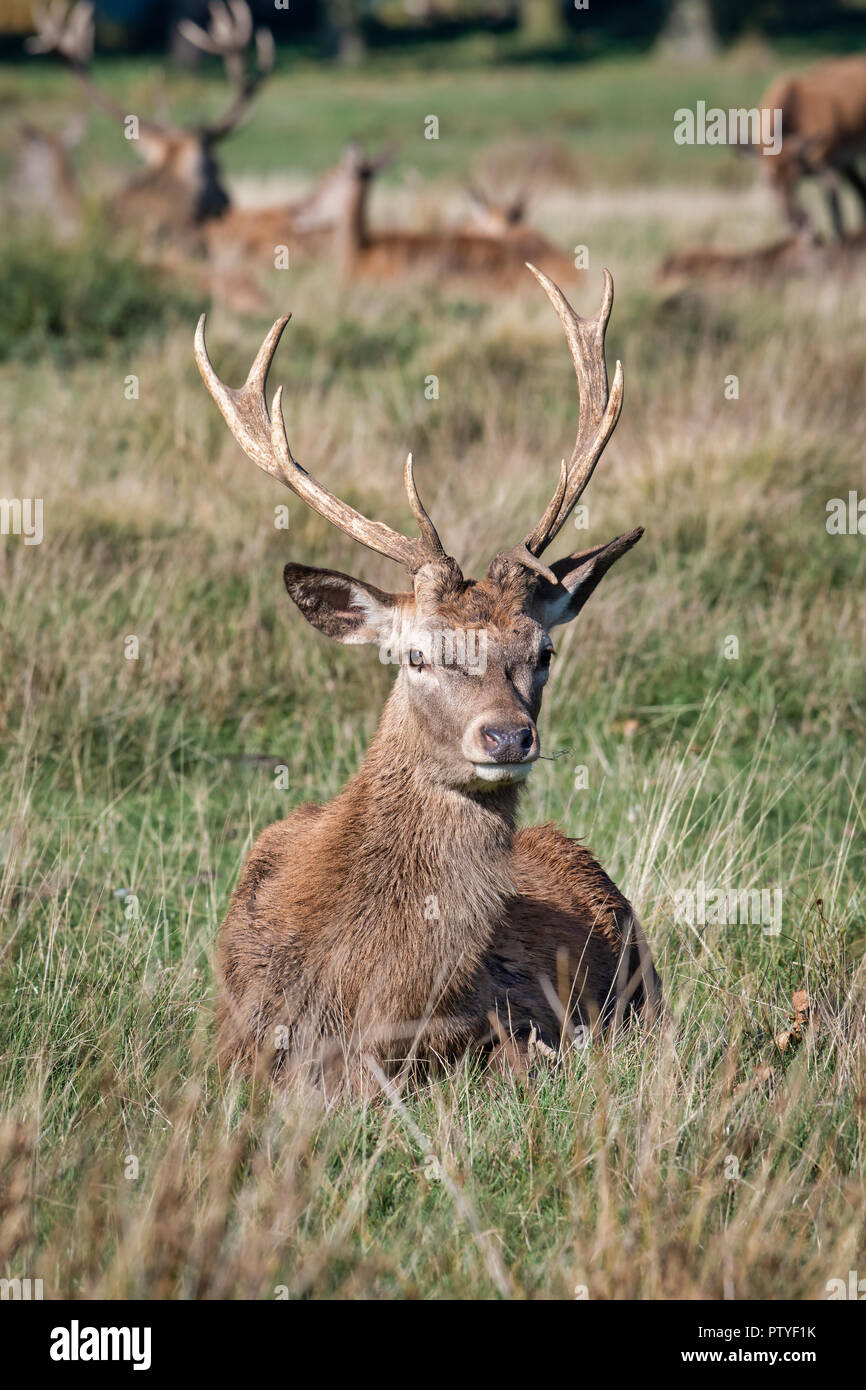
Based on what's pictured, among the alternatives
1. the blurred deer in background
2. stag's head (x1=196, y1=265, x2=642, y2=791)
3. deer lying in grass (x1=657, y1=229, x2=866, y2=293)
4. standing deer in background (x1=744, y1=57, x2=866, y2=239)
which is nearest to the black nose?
stag's head (x1=196, y1=265, x2=642, y2=791)

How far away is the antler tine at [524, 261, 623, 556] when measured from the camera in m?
4.07

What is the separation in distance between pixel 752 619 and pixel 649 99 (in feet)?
115

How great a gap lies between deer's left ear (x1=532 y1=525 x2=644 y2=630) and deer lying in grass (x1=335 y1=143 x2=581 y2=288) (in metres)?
9.36

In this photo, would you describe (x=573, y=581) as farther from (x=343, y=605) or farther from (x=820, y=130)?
(x=820, y=130)

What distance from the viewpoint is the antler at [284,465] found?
3.94 meters

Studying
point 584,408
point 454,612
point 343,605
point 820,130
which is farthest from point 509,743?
point 820,130

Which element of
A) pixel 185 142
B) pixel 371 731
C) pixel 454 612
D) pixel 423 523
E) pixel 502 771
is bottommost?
pixel 371 731

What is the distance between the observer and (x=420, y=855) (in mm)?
3881

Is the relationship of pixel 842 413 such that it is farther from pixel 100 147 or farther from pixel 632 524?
pixel 100 147

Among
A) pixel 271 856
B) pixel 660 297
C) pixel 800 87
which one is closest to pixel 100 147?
pixel 800 87

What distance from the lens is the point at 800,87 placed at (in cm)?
1756

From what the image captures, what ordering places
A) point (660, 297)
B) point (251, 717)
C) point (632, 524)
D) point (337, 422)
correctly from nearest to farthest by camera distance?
point (251, 717) → point (632, 524) → point (337, 422) → point (660, 297)

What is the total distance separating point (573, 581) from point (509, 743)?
718 millimetres

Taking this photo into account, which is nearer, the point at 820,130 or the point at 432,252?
the point at 432,252
